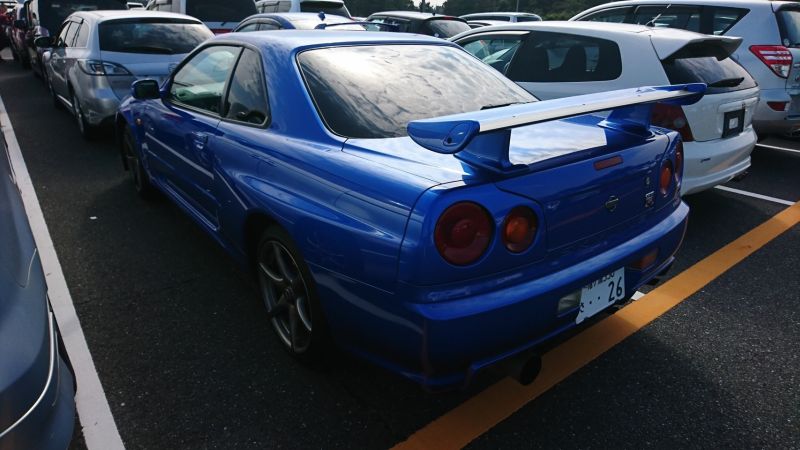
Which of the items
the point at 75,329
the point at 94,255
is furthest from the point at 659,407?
the point at 94,255

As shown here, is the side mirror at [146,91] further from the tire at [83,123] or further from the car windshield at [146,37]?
the tire at [83,123]

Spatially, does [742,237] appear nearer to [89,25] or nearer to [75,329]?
[75,329]

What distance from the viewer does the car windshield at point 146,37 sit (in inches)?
237

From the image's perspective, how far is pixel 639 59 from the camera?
416 cm

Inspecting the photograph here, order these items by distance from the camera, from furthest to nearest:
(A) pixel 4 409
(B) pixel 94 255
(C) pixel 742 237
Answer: (C) pixel 742 237
(B) pixel 94 255
(A) pixel 4 409

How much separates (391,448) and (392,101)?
1.44 metres

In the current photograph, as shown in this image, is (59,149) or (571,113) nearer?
(571,113)

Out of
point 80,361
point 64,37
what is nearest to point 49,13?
point 64,37

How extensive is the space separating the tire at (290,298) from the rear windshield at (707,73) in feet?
10.2

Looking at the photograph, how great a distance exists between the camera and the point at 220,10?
9906mm

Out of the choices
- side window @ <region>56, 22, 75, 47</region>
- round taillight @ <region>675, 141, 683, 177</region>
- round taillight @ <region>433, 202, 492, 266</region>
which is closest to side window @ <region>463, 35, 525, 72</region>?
round taillight @ <region>675, 141, 683, 177</region>

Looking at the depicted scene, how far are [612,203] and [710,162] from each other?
2323 millimetres

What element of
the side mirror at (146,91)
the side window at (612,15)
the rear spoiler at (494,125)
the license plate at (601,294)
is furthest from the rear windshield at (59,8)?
the license plate at (601,294)

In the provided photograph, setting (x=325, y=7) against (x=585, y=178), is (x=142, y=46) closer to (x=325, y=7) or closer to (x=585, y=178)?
(x=585, y=178)
